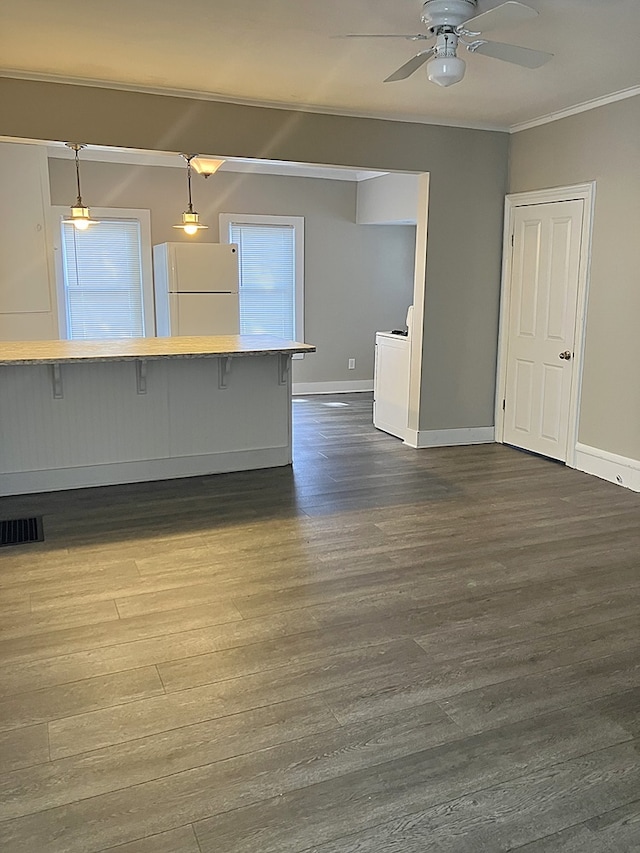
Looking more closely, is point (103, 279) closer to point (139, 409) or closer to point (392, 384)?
point (139, 409)

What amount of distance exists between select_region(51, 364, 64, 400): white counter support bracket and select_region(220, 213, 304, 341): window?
378cm

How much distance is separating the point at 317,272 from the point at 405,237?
129cm

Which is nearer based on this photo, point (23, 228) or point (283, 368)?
point (283, 368)

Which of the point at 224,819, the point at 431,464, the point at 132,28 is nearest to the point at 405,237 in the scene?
the point at 431,464

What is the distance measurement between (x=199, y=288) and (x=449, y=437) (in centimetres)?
291

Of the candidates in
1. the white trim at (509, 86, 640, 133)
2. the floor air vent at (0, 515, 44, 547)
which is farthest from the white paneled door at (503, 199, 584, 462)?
→ the floor air vent at (0, 515, 44, 547)

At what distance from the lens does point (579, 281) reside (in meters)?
5.09

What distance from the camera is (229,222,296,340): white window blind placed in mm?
7969

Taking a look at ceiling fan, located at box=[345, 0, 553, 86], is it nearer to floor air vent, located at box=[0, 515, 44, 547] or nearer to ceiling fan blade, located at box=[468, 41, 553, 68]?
ceiling fan blade, located at box=[468, 41, 553, 68]

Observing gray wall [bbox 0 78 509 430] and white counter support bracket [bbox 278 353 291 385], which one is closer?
gray wall [bbox 0 78 509 430]

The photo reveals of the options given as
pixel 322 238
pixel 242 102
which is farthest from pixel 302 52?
pixel 322 238

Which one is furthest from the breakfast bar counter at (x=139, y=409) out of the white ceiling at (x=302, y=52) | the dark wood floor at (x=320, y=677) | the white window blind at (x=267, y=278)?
the white window blind at (x=267, y=278)

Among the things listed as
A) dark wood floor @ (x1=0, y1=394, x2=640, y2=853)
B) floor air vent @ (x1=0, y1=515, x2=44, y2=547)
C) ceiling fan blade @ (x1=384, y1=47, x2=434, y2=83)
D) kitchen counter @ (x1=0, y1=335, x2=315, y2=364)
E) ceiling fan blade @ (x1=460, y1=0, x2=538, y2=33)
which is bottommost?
dark wood floor @ (x1=0, y1=394, x2=640, y2=853)

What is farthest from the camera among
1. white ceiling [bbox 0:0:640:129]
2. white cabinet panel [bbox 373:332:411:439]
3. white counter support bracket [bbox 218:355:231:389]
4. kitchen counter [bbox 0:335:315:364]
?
white cabinet panel [bbox 373:332:411:439]
